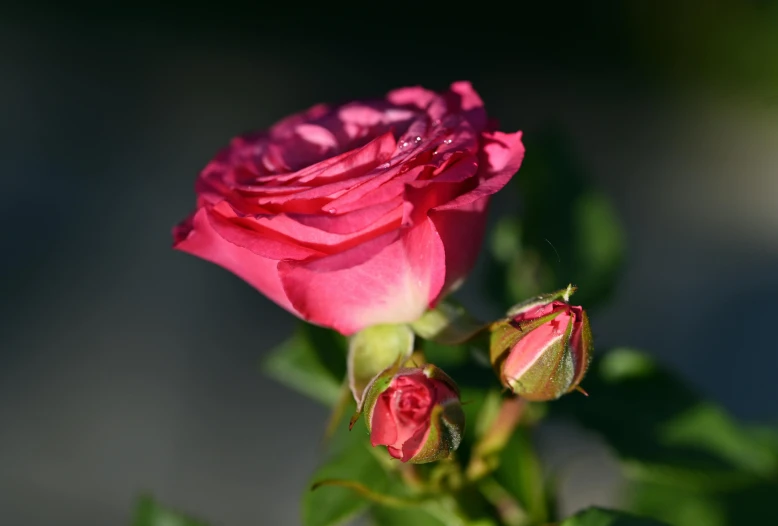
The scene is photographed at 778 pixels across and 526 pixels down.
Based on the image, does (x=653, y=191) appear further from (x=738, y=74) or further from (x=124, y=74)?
(x=124, y=74)

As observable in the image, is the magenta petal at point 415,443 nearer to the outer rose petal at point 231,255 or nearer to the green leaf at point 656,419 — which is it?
the outer rose petal at point 231,255

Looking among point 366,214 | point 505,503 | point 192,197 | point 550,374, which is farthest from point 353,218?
point 192,197

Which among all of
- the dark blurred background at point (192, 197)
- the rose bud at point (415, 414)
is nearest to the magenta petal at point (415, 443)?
the rose bud at point (415, 414)

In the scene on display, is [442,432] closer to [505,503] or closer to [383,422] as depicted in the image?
[383,422]

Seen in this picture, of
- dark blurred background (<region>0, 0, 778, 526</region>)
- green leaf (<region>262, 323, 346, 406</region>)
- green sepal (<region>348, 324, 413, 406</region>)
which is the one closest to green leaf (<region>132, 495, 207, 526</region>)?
green leaf (<region>262, 323, 346, 406</region>)

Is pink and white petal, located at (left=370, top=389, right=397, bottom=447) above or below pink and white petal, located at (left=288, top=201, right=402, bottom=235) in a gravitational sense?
below

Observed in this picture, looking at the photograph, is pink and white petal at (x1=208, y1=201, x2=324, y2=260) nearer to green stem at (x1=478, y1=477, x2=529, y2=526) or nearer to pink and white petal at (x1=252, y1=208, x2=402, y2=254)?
pink and white petal at (x1=252, y1=208, x2=402, y2=254)
